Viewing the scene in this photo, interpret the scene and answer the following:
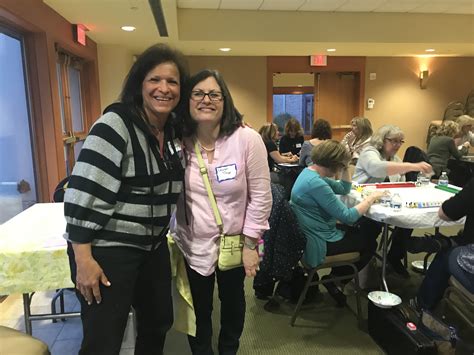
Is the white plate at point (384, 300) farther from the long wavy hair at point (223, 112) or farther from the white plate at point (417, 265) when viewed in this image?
the long wavy hair at point (223, 112)

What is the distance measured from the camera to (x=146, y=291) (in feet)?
4.45

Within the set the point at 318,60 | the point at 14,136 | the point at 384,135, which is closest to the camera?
the point at 384,135

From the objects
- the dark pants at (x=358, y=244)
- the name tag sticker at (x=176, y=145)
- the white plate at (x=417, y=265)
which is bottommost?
the white plate at (x=417, y=265)

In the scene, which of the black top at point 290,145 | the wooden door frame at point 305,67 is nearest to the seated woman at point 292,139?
the black top at point 290,145

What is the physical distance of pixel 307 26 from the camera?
15.9 ft

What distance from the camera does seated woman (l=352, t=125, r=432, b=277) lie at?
2633 mm

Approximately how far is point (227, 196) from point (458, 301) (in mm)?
1865

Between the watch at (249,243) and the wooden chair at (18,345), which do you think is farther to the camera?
the watch at (249,243)

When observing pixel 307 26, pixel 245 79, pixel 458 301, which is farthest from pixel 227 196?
pixel 245 79

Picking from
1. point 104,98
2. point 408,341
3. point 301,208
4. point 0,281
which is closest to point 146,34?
point 104,98

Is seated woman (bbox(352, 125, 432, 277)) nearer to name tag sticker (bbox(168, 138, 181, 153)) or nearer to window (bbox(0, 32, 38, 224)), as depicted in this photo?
name tag sticker (bbox(168, 138, 181, 153))

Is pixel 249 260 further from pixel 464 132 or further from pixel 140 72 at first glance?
pixel 464 132

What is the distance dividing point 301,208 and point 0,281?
1.47 meters

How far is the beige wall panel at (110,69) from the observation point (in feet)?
16.8
